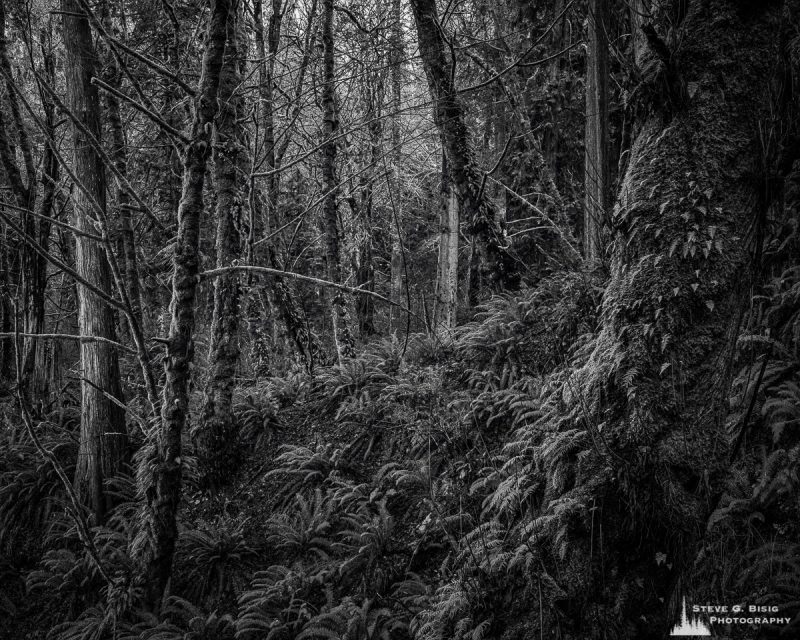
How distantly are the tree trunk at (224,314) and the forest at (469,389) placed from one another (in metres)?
0.04

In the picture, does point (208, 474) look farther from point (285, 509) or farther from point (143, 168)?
point (143, 168)

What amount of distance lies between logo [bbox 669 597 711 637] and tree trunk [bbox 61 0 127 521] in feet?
21.1

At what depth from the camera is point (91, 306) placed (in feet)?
22.0

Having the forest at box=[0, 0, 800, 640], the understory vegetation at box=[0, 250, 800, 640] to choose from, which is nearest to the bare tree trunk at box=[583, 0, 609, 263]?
the forest at box=[0, 0, 800, 640]

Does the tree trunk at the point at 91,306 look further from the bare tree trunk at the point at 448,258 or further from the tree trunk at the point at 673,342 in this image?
the tree trunk at the point at 673,342

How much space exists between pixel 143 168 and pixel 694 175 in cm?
1046

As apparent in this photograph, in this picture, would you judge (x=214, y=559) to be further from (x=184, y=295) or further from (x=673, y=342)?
(x=673, y=342)

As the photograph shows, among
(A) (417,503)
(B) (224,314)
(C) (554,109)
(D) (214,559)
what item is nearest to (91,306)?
(B) (224,314)

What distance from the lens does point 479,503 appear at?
4.57 m

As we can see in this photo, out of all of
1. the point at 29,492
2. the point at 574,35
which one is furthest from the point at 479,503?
the point at 574,35

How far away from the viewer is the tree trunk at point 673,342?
2889 mm

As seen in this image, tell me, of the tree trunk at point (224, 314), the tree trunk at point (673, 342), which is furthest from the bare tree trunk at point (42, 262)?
the tree trunk at point (673, 342)

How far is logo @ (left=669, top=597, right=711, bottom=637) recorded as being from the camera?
242 cm

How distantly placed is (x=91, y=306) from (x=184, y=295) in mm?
3111
